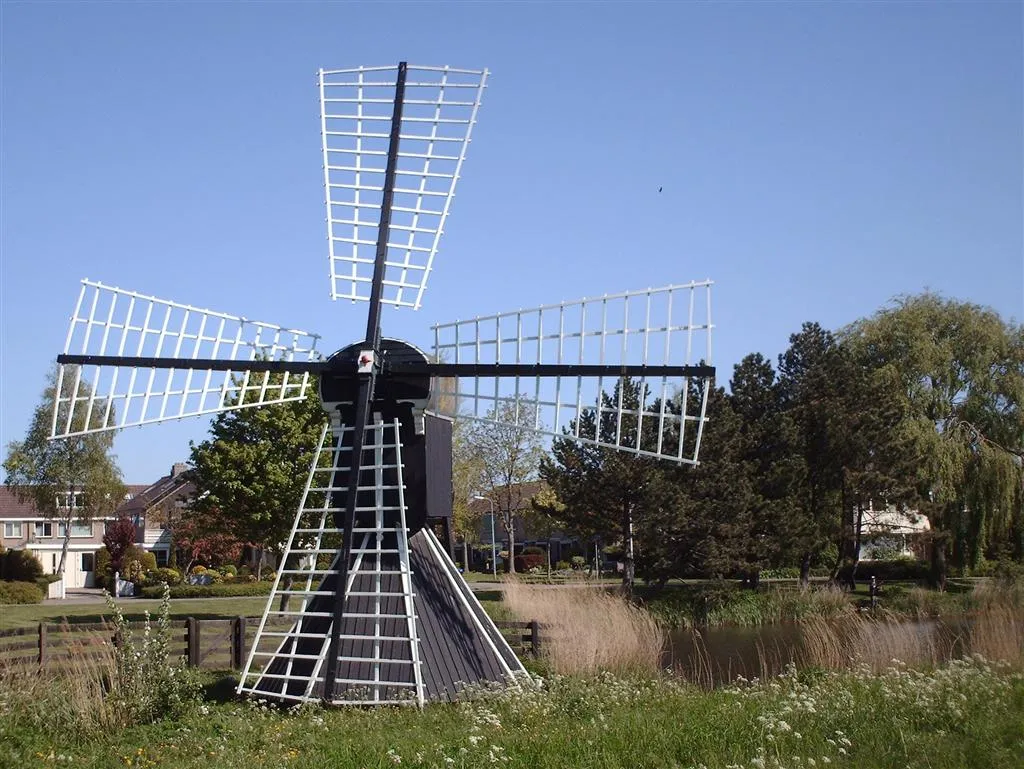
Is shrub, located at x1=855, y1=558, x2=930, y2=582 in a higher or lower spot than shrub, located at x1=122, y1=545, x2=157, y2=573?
higher

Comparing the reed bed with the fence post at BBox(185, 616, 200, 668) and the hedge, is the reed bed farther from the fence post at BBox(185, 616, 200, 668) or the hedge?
the hedge

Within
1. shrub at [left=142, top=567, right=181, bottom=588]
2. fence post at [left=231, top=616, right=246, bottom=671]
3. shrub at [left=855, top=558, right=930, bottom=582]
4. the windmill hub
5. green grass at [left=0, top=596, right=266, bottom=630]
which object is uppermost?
the windmill hub

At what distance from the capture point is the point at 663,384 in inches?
410

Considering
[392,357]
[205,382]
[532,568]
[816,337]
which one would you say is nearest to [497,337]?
[392,357]

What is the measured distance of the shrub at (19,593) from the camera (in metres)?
30.3

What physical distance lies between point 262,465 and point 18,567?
57.2 feet

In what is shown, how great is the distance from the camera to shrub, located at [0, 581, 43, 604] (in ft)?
99.3

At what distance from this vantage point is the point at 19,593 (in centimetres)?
3075

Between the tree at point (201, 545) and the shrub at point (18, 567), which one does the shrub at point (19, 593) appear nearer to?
the shrub at point (18, 567)

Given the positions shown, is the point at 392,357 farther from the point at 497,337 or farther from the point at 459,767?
the point at 459,767

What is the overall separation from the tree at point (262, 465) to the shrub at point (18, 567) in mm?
14997

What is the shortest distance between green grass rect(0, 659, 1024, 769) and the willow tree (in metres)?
21.5

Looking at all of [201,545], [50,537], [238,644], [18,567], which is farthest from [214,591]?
[50,537]

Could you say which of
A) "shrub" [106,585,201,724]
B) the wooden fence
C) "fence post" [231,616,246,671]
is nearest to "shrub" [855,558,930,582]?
the wooden fence
